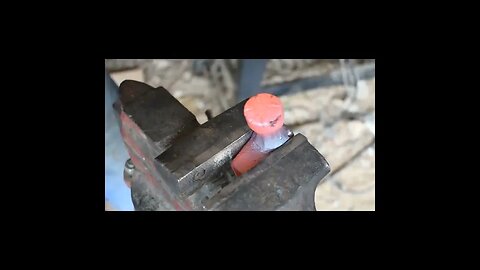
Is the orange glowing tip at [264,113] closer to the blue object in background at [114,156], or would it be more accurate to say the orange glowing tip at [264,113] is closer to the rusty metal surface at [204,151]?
the rusty metal surface at [204,151]

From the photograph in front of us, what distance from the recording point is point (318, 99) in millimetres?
2982

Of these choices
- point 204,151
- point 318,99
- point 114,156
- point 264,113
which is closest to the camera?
point 264,113

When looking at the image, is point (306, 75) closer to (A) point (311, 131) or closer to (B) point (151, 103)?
(A) point (311, 131)

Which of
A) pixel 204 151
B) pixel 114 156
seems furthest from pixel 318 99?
pixel 204 151

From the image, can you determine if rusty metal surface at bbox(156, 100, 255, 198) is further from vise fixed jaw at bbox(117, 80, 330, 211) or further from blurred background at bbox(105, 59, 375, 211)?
blurred background at bbox(105, 59, 375, 211)

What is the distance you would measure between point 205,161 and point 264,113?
19 cm

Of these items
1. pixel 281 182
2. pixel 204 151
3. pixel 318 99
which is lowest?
pixel 281 182

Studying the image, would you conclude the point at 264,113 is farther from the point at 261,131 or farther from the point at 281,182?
the point at 281,182

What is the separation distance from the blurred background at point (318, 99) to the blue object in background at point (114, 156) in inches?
44.8

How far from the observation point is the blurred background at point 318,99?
280cm

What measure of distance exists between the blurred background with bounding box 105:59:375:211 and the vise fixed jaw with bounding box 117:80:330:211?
4.68 feet

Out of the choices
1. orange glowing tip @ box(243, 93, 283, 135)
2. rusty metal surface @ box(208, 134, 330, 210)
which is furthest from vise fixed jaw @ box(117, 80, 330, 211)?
orange glowing tip @ box(243, 93, 283, 135)

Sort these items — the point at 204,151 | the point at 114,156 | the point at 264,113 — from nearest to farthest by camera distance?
the point at 264,113
the point at 204,151
the point at 114,156

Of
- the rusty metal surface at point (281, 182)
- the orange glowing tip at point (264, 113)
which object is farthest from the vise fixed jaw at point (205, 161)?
the orange glowing tip at point (264, 113)
